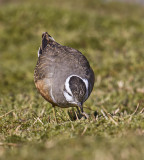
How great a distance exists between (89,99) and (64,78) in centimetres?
258

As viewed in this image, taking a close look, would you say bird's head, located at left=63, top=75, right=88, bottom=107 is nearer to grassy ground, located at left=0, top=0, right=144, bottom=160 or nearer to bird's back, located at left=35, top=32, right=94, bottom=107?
bird's back, located at left=35, top=32, right=94, bottom=107

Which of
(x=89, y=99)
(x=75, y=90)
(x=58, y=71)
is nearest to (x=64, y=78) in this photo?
(x=58, y=71)

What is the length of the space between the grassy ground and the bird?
14.6 inches

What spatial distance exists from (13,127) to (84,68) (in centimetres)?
153

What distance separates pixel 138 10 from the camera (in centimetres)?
2302

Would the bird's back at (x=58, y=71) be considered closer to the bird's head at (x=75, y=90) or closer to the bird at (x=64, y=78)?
the bird at (x=64, y=78)

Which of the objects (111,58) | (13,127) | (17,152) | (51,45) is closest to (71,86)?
(13,127)

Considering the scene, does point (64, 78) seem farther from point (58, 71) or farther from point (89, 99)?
point (89, 99)

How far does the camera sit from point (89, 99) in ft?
24.9

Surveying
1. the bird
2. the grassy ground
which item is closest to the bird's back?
the bird

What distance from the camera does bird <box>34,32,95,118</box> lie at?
16.1 ft

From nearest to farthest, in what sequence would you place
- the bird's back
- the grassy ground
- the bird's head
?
the grassy ground
the bird's head
the bird's back

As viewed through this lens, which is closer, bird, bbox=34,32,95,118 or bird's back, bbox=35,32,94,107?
bird, bbox=34,32,95,118

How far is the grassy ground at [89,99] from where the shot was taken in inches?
118
